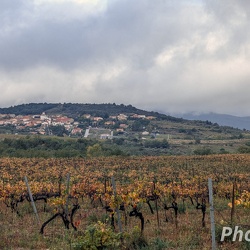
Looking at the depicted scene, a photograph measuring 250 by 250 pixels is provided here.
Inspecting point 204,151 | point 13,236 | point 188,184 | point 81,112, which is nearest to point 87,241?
point 13,236

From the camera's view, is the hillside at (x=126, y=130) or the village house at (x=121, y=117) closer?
the hillside at (x=126, y=130)

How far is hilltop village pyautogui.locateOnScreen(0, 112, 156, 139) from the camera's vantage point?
135 metres

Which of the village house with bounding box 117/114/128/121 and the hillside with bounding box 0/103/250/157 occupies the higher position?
the village house with bounding box 117/114/128/121

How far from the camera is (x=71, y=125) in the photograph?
6176 inches

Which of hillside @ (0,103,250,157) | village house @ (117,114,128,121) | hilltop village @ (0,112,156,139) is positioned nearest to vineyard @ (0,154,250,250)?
hillside @ (0,103,250,157)

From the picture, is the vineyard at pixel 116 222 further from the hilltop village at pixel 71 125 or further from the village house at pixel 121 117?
the village house at pixel 121 117

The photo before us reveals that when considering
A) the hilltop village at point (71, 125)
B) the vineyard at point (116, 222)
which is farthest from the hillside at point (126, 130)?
the vineyard at point (116, 222)

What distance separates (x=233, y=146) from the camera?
86.3 meters

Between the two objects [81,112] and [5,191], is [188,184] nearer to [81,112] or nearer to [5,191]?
[5,191]

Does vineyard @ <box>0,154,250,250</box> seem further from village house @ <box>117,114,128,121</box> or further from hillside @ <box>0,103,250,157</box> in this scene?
village house @ <box>117,114,128,121</box>

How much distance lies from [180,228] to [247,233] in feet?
10.1

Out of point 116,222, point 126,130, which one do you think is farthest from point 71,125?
point 116,222

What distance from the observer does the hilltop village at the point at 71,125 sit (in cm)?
→ 13500

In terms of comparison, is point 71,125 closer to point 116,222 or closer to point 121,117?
point 121,117
